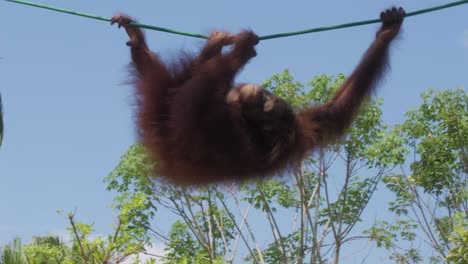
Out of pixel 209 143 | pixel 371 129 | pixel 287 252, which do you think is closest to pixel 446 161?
pixel 371 129

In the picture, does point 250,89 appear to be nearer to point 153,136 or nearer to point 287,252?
point 153,136

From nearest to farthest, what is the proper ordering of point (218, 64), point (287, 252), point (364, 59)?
point (218, 64) → point (364, 59) → point (287, 252)

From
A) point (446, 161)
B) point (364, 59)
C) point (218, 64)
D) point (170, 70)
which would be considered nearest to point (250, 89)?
point (218, 64)

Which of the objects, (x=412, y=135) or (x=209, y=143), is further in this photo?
(x=412, y=135)

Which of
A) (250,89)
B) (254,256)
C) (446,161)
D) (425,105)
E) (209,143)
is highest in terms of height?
(425,105)

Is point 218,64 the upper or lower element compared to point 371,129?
lower

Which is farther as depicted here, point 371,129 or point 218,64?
point 371,129

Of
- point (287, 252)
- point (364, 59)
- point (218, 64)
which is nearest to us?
point (218, 64)

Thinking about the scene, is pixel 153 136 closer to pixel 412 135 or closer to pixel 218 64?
pixel 218 64

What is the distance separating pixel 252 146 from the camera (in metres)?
4.27

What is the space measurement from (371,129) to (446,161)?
4.59ft

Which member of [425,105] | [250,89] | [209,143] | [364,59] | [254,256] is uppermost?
[425,105]

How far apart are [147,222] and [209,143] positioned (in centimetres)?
942

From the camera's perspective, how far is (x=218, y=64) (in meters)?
4.18
